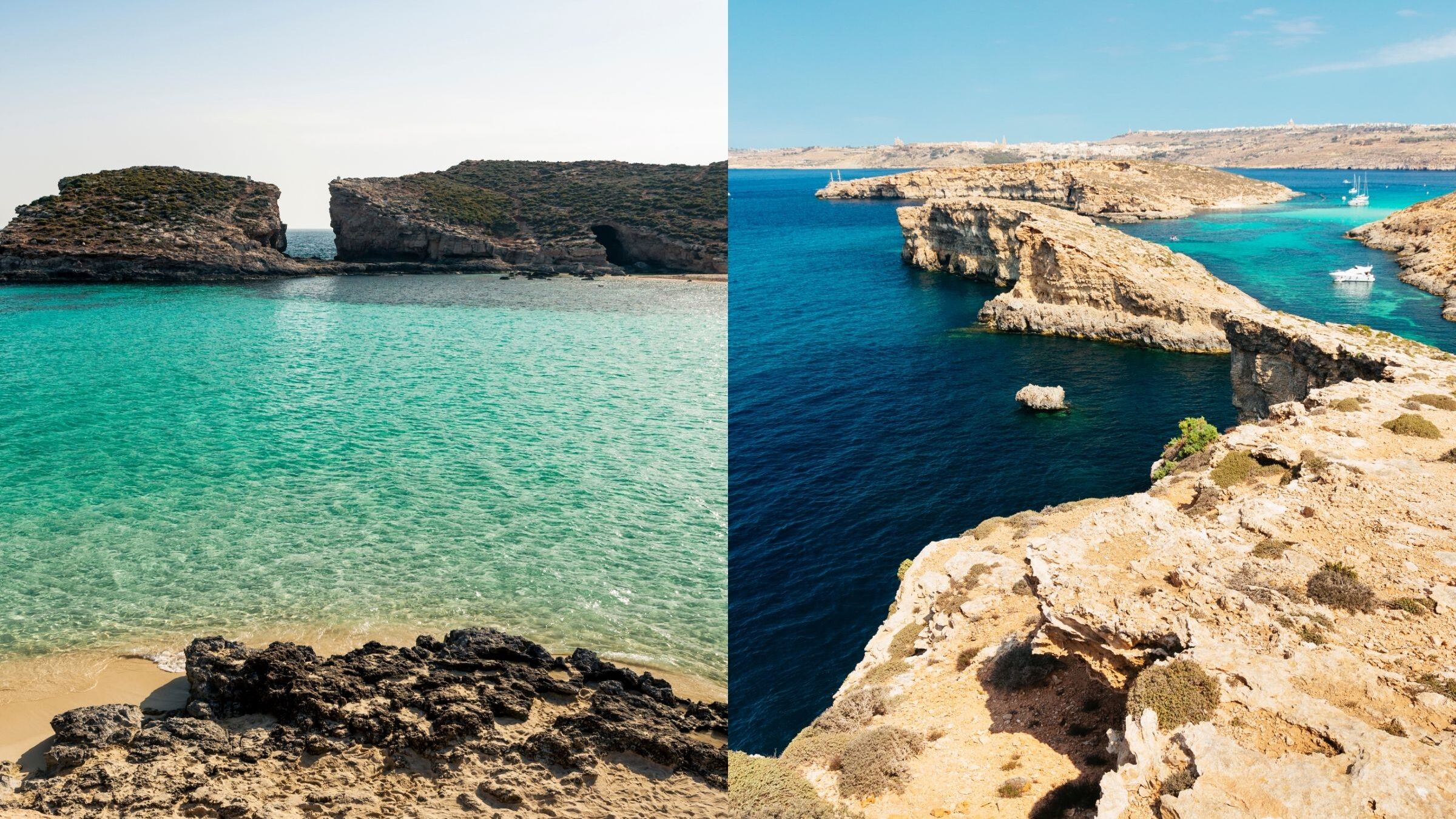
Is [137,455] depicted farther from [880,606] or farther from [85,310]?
→ [85,310]

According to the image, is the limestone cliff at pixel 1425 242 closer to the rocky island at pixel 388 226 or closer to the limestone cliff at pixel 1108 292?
the limestone cliff at pixel 1108 292

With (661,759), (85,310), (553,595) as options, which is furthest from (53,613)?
(85,310)

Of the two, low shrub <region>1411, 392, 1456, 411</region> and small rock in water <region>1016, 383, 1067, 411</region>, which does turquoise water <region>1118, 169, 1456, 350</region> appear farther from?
low shrub <region>1411, 392, 1456, 411</region>

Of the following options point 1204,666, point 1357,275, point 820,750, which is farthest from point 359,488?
point 1357,275

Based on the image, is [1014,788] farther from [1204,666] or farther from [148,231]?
[148,231]

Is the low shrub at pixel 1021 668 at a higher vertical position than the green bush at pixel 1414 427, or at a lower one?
lower

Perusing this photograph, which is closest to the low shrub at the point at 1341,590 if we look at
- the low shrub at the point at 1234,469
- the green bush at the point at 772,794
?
the low shrub at the point at 1234,469
